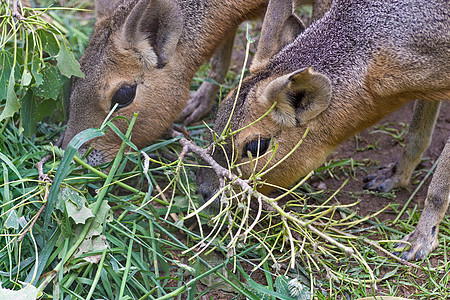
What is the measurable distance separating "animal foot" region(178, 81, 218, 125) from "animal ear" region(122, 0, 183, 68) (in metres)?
1.32

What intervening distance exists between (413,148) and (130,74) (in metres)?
2.74

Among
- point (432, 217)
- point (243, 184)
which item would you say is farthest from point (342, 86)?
point (432, 217)

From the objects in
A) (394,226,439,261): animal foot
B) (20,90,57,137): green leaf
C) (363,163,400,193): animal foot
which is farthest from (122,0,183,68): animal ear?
(394,226,439,261): animal foot

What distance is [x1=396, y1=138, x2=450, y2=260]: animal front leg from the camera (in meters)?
4.29

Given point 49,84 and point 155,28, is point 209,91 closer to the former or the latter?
point 155,28

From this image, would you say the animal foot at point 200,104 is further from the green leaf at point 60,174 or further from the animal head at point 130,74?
the green leaf at point 60,174

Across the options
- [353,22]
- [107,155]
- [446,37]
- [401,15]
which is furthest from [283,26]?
[107,155]

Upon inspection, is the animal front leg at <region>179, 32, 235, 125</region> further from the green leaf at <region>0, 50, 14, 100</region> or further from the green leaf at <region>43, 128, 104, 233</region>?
the green leaf at <region>43, 128, 104, 233</region>

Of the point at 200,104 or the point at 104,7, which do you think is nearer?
the point at 104,7

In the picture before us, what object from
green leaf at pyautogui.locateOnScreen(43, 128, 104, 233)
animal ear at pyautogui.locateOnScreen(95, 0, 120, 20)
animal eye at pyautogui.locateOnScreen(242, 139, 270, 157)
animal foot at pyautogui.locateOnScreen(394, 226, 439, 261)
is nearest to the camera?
green leaf at pyautogui.locateOnScreen(43, 128, 104, 233)

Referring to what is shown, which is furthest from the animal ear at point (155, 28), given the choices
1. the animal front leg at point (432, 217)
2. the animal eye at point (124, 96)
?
the animal front leg at point (432, 217)

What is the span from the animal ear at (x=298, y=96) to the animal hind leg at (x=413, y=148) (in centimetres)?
146

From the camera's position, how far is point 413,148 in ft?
16.9

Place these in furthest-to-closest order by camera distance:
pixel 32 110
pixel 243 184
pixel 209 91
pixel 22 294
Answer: pixel 209 91, pixel 32 110, pixel 243 184, pixel 22 294
